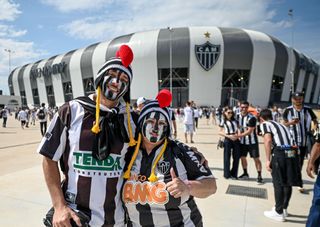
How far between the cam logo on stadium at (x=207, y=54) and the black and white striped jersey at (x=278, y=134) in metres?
34.9

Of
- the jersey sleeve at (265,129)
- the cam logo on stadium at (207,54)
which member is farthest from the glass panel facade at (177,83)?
the jersey sleeve at (265,129)

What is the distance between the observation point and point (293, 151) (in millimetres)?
3924

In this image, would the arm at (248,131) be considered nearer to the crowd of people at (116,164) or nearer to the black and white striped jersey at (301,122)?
the black and white striped jersey at (301,122)

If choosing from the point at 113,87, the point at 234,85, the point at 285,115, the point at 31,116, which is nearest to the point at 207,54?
the point at 234,85

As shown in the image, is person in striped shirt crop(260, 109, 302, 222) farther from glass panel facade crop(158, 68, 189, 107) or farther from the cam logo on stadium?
glass panel facade crop(158, 68, 189, 107)

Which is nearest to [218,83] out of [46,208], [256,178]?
[256,178]

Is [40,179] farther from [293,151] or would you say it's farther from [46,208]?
[293,151]

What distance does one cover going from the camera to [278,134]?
404 cm

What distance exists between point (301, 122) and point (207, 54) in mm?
34060

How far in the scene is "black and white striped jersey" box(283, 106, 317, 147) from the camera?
517 cm

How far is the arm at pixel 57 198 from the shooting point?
164 cm

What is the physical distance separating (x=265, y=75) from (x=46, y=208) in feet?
136

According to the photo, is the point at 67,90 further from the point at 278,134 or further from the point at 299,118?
the point at 278,134

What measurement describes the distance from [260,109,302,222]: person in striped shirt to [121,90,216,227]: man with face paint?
252 centimetres
